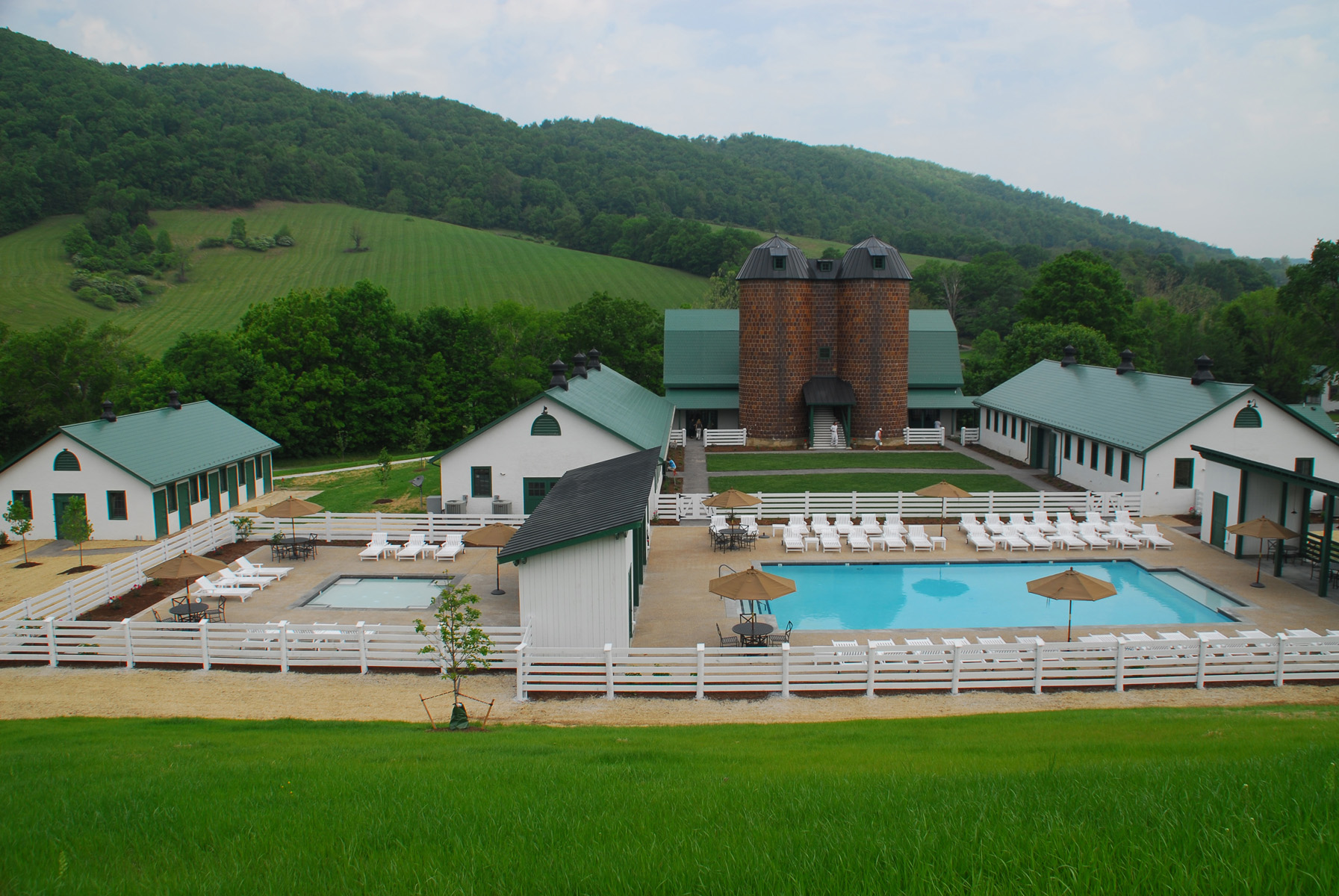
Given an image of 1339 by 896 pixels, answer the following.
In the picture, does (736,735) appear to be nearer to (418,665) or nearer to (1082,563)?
(418,665)

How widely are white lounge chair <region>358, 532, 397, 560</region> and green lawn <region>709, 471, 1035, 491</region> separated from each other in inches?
A: 509

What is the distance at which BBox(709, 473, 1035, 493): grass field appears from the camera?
1288 inches

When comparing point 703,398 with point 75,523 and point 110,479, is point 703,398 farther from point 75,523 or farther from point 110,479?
point 75,523

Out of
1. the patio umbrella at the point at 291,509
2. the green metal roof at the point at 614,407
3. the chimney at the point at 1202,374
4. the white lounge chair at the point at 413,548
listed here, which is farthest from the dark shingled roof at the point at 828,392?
the patio umbrella at the point at 291,509

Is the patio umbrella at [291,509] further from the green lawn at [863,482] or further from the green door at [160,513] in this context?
the green lawn at [863,482]

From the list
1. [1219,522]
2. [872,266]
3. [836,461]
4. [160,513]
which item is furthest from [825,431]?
[160,513]

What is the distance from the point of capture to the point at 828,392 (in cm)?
4547

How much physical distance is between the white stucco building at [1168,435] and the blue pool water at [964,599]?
5.69 metres

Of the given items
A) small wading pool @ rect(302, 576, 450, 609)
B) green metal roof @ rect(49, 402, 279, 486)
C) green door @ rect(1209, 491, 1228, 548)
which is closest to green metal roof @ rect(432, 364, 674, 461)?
small wading pool @ rect(302, 576, 450, 609)

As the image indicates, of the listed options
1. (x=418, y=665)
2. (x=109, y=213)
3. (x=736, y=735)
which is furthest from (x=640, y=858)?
(x=109, y=213)

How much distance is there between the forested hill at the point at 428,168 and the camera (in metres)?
89.9

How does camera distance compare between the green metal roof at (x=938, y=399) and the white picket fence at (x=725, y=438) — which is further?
the green metal roof at (x=938, y=399)

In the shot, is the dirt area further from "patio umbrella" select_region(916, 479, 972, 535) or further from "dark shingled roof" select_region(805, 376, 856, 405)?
"dark shingled roof" select_region(805, 376, 856, 405)

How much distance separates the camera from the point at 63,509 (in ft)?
83.7
